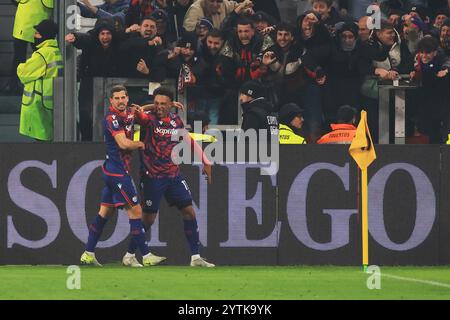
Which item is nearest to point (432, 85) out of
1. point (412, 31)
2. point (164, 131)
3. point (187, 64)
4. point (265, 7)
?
point (412, 31)

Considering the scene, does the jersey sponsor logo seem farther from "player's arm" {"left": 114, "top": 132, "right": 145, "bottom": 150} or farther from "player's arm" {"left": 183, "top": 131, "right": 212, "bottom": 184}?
"player's arm" {"left": 114, "top": 132, "right": 145, "bottom": 150}

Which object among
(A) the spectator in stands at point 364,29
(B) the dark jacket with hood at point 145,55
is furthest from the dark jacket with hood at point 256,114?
(A) the spectator in stands at point 364,29

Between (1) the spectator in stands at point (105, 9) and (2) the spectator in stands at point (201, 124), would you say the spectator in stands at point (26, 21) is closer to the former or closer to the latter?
(1) the spectator in stands at point (105, 9)

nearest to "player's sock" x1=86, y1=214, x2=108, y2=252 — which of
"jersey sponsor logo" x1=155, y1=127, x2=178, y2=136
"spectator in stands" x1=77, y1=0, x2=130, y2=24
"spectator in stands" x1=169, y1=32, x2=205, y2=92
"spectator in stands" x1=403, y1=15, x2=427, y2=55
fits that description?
"jersey sponsor logo" x1=155, y1=127, x2=178, y2=136

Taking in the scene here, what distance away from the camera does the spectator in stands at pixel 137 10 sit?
18016mm

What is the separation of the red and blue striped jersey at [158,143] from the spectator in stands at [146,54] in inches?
91.8

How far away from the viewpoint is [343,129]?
16.7m

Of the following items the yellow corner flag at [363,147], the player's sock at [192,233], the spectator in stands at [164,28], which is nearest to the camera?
the yellow corner flag at [363,147]

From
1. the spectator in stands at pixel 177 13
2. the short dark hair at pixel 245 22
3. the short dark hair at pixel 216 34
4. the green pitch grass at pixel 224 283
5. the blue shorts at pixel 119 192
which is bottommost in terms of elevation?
the green pitch grass at pixel 224 283

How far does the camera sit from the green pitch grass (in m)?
11.4

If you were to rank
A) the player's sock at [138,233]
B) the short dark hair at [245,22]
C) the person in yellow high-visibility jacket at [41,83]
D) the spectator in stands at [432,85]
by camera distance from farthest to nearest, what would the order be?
the spectator in stands at [432,85] → the short dark hair at [245,22] → the person in yellow high-visibility jacket at [41,83] → the player's sock at [138,233]

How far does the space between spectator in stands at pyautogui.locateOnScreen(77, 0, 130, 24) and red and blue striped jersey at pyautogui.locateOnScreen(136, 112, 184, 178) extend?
128 inches

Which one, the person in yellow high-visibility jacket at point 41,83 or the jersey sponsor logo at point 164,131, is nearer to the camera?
the jersey sponsor logo at point 164,131
